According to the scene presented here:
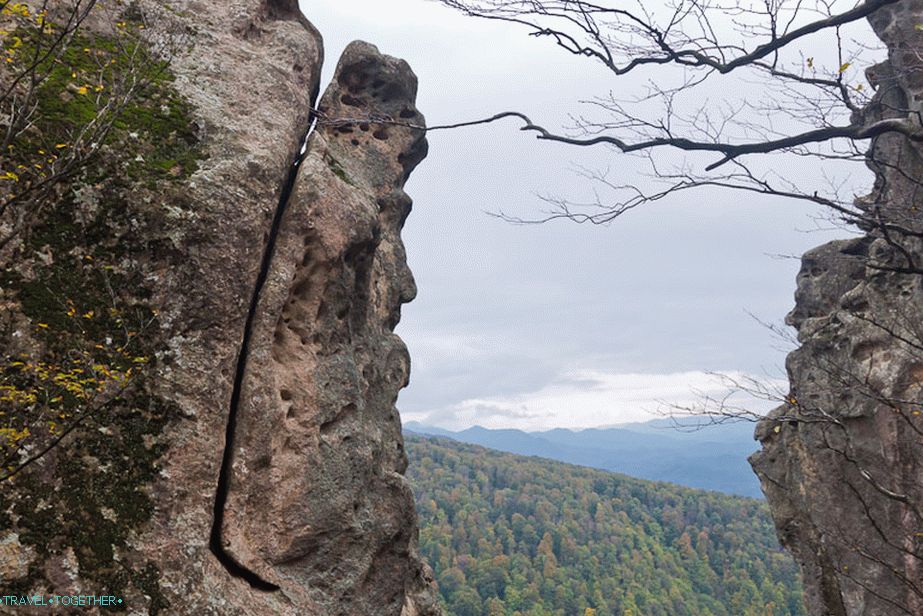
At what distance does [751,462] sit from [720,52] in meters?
14.9

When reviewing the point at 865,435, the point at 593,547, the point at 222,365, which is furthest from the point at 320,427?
the point at 593,547

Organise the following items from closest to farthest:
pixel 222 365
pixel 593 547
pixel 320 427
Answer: pixel 222 365
pixel 320 427
pixel 593 547

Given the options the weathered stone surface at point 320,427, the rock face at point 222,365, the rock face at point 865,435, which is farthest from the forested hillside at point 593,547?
the rock face at point 222,365

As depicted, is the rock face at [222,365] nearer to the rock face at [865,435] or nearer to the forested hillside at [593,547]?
the rock face at [865,435]

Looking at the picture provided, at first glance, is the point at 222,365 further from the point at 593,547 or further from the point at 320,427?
the point at 593,547

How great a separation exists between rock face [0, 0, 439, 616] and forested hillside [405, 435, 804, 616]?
92993 millimetres

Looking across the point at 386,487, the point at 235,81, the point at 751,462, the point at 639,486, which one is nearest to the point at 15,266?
the point at 235,81

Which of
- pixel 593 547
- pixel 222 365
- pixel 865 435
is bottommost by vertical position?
pixel 593 547

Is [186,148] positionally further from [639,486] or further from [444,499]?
[639,486]

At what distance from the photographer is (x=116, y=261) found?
6656mm

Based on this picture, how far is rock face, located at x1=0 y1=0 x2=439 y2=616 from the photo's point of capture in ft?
19.0

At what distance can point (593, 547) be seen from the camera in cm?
13175

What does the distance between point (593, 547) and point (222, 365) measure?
Answer: 450 ft

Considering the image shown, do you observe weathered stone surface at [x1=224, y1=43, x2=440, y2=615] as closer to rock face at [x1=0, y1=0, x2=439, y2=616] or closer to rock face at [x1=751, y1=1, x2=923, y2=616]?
rock face at [x1=0, y1=0, x2=439, y2=616]
